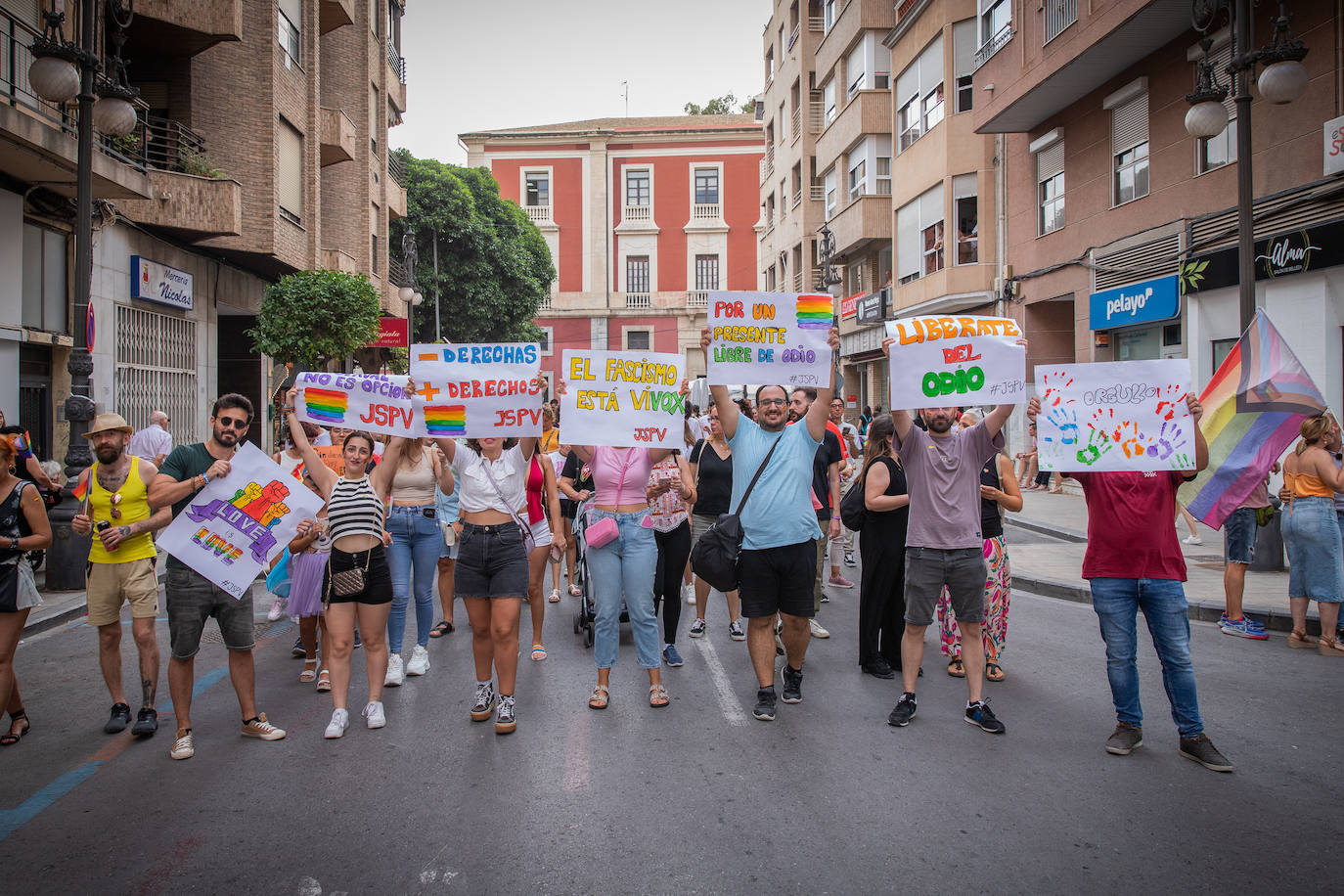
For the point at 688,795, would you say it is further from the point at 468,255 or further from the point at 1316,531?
the point at 468,255

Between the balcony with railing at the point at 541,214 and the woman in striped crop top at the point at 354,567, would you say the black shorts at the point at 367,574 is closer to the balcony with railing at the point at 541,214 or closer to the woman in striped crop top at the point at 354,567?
the woman in striped crop top at the point at 354,567

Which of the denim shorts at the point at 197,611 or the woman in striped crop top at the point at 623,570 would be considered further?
the woman in striped crop top at the point at 623,570

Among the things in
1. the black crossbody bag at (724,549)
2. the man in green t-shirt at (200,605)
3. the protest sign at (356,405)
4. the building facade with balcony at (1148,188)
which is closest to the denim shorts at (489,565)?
the protest sign at (356,405)

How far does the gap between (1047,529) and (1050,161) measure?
938 centimetres

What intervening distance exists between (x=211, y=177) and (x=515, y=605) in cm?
1498

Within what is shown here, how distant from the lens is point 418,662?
6719 millimetres

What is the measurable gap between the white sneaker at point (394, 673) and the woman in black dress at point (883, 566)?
10.7 ft

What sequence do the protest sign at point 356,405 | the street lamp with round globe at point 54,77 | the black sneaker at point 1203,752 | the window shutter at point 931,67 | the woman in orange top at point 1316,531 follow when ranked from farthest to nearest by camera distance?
the window shutter at point 931,67 → the street lamp with round globe at point 54,77 → the woman in orange top at point 1316,531 → the protest sign at point 356,405 → the black sneaker at point 1203,752

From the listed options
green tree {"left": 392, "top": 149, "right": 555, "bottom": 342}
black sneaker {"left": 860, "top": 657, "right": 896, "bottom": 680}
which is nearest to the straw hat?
black sneaker {"left": 860, "top": 657, "right": 896, "bottom": 680}

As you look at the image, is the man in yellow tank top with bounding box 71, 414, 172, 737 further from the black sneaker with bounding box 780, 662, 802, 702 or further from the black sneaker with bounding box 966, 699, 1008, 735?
the black sneaker with bounding box 966, 699, 1008, 735

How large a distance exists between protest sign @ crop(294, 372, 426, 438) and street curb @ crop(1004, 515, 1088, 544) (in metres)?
10.7

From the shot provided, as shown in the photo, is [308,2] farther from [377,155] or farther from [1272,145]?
[1272,145]

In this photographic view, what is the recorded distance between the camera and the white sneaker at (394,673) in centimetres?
635

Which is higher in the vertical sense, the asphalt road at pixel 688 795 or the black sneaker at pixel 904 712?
the black sneaker at pixel 904 712
